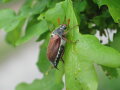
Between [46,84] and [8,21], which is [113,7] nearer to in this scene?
[8,21]

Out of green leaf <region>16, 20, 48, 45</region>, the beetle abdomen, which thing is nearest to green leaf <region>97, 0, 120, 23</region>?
the beetle abdomen

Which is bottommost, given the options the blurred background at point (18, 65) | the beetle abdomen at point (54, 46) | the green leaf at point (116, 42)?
the blurred background at point (18, 65)

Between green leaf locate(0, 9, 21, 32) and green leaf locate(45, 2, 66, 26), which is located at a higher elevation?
green leaf locate(45, 2, 66, 26)

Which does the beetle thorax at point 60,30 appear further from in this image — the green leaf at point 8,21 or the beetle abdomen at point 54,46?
the green leaf at point 8,21

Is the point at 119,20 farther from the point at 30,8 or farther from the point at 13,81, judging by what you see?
the point at 13,81

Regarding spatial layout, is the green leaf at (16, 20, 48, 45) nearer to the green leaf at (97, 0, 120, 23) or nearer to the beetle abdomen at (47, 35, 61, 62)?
the beetle abdomen at (47, 35, 61, 62)

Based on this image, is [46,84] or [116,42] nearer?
[116,42]

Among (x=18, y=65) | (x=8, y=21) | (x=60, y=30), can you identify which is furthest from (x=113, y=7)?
(x=18, y=65)

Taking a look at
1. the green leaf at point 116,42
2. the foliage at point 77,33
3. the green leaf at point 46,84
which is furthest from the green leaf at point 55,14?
the green leaf at point 46,84
